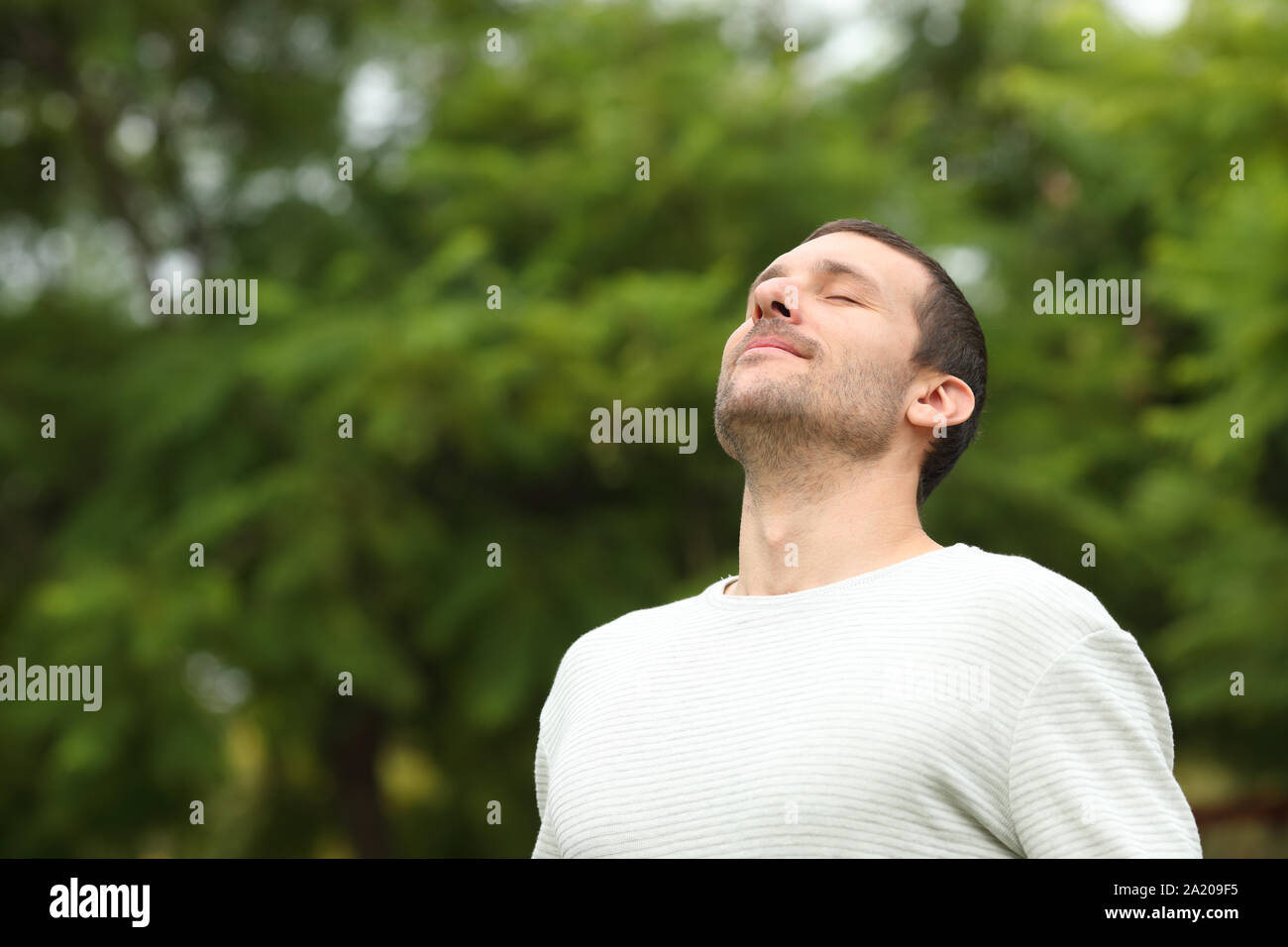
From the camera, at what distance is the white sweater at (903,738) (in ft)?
5.91

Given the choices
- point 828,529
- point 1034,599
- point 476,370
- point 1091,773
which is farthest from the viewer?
point 476,370

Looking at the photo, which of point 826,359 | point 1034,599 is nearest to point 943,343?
point 826,359

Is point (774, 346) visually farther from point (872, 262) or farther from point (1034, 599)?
point (1034, 599)

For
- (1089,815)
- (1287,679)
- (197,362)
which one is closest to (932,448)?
(1089,815)

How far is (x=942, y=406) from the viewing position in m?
2.35

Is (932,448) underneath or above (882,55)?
underneath

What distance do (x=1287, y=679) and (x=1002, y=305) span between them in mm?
3037

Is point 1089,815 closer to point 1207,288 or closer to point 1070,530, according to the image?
point 1207,288

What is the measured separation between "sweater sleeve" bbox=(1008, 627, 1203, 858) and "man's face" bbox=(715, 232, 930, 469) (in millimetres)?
576

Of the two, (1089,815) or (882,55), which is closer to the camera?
(1089,815)

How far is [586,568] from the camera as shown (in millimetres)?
7598

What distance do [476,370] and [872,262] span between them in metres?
4.65

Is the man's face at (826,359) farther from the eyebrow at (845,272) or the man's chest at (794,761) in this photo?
the man's chest at (794,761)

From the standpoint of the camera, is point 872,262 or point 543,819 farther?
point 872,262
